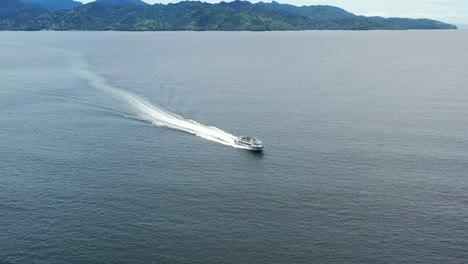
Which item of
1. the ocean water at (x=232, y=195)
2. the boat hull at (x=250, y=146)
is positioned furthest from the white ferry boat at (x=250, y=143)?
the ocean water at (x=232, y=195)

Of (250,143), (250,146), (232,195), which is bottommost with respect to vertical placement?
(232,195)

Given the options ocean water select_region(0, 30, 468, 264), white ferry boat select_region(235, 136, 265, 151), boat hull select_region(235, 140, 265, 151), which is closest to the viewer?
ocean water select_region(0, 30, 468, 264)

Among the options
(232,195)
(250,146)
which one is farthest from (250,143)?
(232,195)

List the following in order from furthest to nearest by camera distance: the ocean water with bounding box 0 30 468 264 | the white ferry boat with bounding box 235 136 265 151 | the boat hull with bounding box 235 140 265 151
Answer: the white ferry boat with bounding box 235 136 265 151
the boat hull with bounding box 235 140 265 151
the ocean water with bounding box 0 30 468 264

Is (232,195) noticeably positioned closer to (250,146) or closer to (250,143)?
(250,146)

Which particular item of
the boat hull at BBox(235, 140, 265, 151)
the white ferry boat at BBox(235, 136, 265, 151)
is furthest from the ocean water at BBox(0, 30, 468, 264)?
the white ferry boat at BBox(235, 136, 265, 151)

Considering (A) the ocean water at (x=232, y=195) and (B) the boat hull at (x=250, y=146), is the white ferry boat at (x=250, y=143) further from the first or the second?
(A) the ocean water at (x=232, y=195)

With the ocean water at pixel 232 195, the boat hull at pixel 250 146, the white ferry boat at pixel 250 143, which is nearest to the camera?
the ocean water at pixel 232 195

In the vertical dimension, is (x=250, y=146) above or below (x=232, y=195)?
above

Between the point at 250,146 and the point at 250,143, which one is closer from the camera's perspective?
the point at 250,146

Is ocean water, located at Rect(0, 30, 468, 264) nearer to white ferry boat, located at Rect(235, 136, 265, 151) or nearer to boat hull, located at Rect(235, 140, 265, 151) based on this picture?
boat hull, located at Rect(235, 140, 265, 151)

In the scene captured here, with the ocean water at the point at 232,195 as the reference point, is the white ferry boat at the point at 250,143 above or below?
above

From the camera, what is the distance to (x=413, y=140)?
179m

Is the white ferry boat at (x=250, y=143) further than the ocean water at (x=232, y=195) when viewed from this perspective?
Yes
